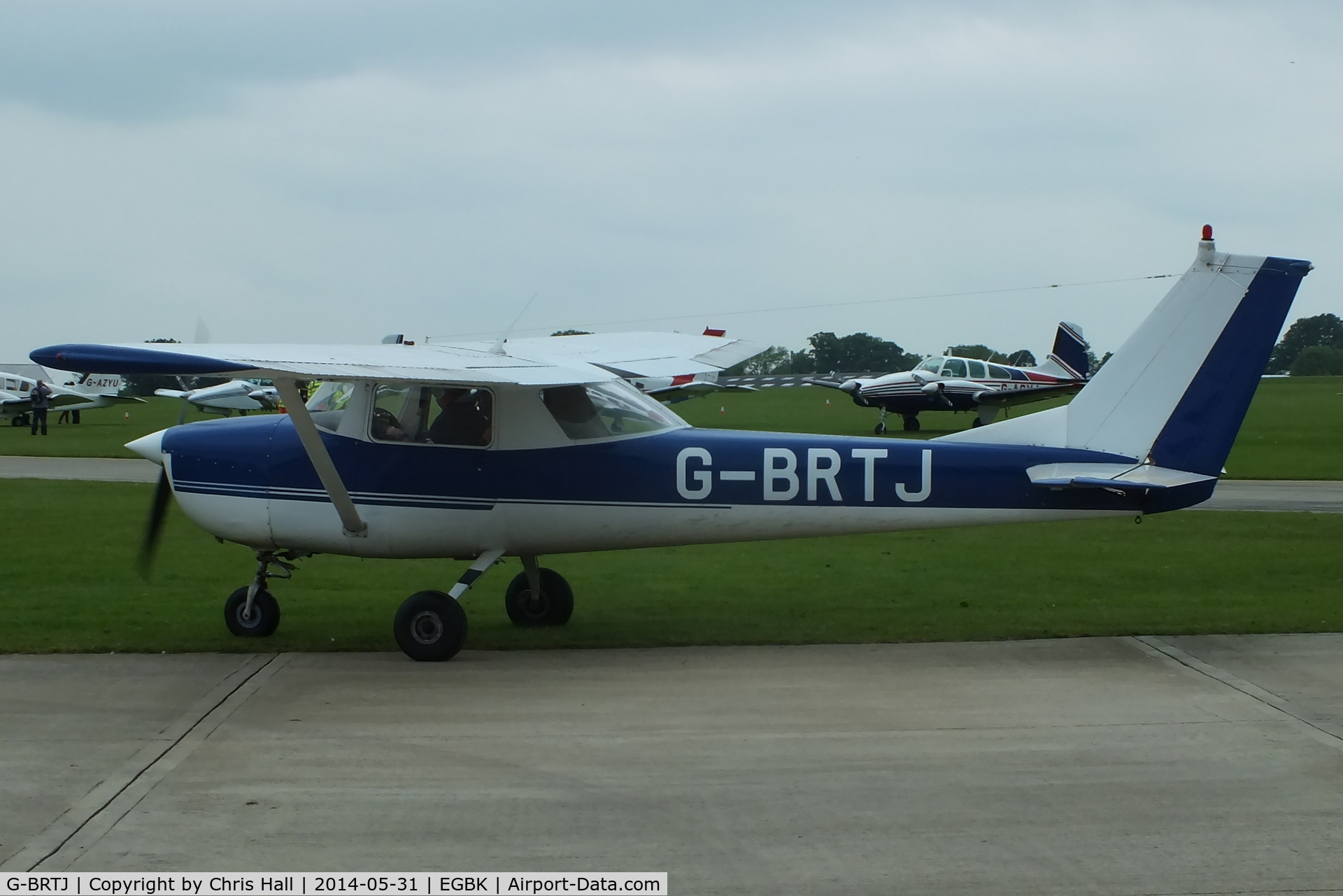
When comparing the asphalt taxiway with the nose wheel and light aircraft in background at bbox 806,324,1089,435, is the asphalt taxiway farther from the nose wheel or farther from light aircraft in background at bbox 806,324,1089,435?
light aircraft in background at bbox 806,324,1089,435

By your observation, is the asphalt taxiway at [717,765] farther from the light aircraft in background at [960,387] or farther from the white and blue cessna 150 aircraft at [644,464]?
the light aircraft in background at [960,387]

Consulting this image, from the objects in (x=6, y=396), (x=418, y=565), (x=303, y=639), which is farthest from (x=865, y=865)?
(x=6, y=396)

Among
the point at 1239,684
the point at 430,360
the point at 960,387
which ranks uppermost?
the point at 430,360

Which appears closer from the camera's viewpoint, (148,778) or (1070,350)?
(148,778)

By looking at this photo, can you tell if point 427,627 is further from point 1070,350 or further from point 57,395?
point 57,395

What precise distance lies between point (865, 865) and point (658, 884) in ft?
2.83

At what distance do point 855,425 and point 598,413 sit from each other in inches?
1372

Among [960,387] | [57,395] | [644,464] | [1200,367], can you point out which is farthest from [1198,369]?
[57,395]

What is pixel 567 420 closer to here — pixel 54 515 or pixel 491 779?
pixel 491 779

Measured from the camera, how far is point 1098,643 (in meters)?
9.37

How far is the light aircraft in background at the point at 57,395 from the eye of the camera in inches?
1729

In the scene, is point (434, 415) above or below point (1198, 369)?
below

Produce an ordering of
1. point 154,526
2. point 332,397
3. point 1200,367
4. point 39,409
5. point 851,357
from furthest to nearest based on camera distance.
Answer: point 851,357 < point 39,409 < point 154,526 < point 332,397 < point 1200,367

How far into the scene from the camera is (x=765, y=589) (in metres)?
12.0
